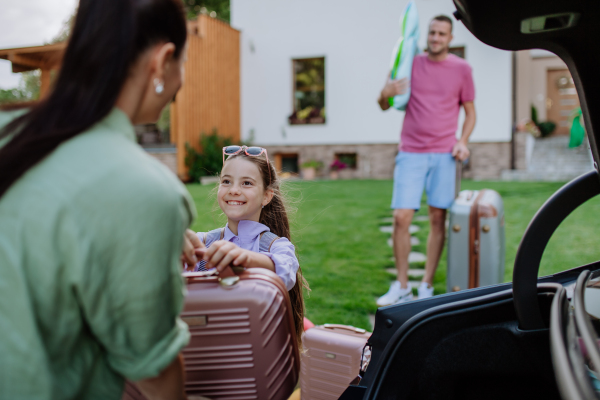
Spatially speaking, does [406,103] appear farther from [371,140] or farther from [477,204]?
[371,140]

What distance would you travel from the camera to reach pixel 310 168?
1552cm

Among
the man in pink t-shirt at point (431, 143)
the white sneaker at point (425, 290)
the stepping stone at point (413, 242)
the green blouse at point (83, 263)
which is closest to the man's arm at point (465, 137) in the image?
the man in pink t-shirt at point (431, 143)

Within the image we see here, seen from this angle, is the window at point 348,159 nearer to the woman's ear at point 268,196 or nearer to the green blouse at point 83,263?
the woman's ear at point 268,196

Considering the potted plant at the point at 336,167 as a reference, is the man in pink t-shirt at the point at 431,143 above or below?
above

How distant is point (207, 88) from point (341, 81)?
402cm

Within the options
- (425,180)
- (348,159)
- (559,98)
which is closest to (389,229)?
(425,180)

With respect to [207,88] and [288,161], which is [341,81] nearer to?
[288,161]

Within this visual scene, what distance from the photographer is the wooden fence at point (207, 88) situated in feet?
46.0

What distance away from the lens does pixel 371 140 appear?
50.8ft

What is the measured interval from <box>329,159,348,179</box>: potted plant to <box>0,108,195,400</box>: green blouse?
14.9 m

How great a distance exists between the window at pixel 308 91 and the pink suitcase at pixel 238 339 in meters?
14.8

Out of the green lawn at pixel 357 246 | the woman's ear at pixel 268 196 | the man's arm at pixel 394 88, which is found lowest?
the green lawn at pixel 357 246

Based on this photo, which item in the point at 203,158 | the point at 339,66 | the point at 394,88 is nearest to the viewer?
the point at 394,88

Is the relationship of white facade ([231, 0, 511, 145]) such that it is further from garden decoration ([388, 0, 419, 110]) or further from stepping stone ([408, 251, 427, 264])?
garden decoration ([388, 0, 419, 110])
